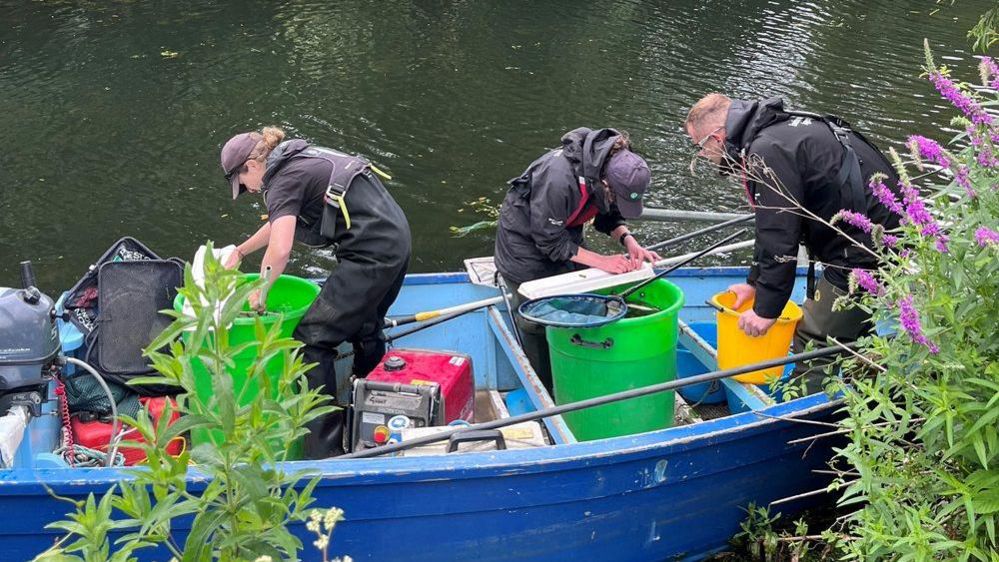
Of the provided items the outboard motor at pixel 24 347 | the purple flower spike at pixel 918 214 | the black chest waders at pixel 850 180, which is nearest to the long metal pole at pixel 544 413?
the black chest waders at pixel 850 180

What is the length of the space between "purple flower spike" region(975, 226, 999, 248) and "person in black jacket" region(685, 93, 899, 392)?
5.09 ft

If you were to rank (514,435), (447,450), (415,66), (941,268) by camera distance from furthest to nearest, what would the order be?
1. (415,66)
2. (514,435)
3. (447,450)
4. (941,268)

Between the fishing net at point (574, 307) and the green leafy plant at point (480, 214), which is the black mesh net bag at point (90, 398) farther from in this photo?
the green leafy plant at point (480, 214)

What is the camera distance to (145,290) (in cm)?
515

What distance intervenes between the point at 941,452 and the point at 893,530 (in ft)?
1.18

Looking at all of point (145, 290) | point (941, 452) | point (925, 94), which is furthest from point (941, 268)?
point (925, 94)

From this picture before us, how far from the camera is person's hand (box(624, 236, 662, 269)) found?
5191 mm

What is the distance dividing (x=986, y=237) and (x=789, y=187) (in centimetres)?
183

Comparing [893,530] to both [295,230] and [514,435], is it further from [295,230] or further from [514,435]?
[295,230]

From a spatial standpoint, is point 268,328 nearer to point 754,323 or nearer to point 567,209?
point 567,209

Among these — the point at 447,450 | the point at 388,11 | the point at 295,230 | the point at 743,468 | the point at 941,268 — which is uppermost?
the point at 941,268

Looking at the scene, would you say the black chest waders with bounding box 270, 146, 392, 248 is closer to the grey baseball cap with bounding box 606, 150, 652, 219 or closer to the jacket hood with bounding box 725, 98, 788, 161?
the grey baseball cap with bounding box 606, 150, 652, 219

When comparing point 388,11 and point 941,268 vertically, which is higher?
point 941,268

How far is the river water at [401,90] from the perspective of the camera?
407 inches
